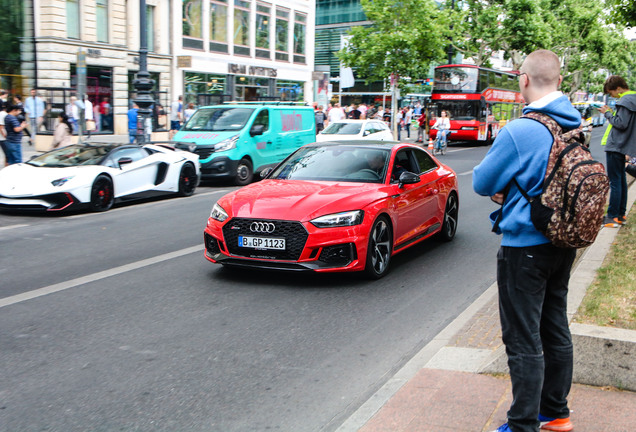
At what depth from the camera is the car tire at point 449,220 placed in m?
9.65

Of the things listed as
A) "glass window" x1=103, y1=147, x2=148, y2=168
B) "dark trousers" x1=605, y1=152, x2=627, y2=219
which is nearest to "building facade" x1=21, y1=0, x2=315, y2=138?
"glass window" x1=103, y1=147, x2=148, y2=168

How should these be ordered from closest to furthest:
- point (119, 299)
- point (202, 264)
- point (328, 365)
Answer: point (328, 365) → point (119, 299) → point (202, 264)

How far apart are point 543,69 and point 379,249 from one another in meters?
4.41

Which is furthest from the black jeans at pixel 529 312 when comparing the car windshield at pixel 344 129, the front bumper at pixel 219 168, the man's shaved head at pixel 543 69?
the car windshield at pixel 344 129

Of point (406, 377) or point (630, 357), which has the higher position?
point (630, 357)

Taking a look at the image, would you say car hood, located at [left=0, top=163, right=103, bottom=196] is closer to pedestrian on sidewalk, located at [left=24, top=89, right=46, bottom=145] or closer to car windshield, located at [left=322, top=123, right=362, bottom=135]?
car windshield, located at [left=322, top=123, right=362, bottom=135]

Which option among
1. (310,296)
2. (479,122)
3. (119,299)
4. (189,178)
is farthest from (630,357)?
(479,122)

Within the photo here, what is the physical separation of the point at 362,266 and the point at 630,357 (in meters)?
3.40

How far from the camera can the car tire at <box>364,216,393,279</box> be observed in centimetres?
730

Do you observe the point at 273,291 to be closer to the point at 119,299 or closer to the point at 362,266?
the point at 362,266

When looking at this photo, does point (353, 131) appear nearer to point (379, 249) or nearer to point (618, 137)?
point (618, 137)

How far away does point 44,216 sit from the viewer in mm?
12273

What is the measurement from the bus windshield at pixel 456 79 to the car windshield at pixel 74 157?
83.9 ft

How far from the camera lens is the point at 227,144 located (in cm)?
1709
